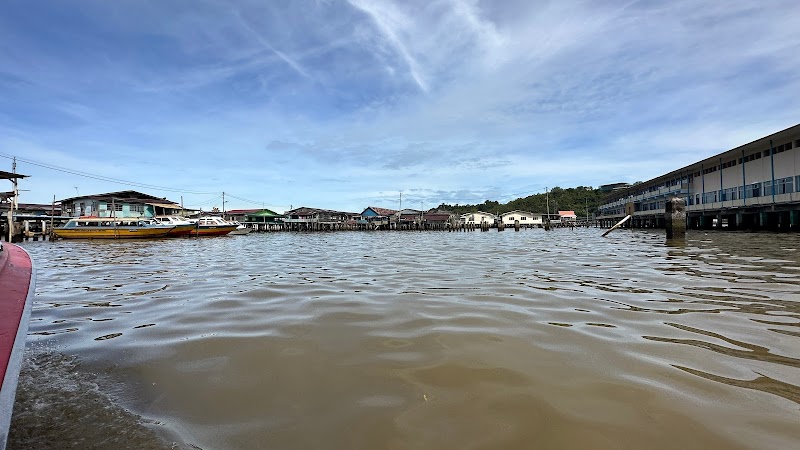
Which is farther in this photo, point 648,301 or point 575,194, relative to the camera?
point 575,194

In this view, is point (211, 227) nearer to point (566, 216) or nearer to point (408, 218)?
point (408, 218)

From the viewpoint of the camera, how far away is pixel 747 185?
28938 millimetres

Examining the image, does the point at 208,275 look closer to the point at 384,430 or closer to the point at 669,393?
the point at 384,430

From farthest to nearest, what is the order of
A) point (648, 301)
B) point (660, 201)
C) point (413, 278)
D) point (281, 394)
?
point (660, 201) → point (413, 278) → point (648, 301) → point (281, 394)

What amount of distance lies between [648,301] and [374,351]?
12.6ft

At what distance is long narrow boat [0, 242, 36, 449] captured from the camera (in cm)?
158

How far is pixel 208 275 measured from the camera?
8406 millimetres

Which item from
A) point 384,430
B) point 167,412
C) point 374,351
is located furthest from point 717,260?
point 167,412

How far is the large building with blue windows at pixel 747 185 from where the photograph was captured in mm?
24234

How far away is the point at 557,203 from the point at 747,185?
76.3 metres

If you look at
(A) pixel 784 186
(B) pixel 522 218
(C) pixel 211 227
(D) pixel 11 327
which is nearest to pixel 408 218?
(B) pixel 522 218

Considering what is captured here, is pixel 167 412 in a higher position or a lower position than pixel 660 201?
lower

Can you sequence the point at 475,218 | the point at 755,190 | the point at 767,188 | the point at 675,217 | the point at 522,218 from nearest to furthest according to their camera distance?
the point at 675,217, the point at 767,188, the point at 755,190, the point at 475,218, the point at 522,218

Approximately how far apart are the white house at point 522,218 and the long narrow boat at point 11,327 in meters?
82.4
